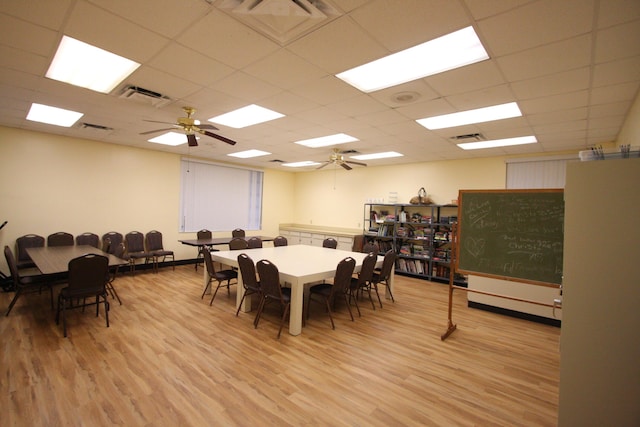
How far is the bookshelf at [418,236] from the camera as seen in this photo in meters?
6.55

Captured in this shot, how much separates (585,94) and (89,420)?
517 cm

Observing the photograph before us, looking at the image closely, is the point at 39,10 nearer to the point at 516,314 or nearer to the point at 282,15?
the point at 282,15

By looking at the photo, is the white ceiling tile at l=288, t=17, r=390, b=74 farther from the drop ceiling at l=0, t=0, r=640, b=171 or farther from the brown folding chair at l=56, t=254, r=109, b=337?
the brown folding chair at l=56, t=254, r=109, b=337

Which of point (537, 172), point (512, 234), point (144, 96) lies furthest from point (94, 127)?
point (537, 172)

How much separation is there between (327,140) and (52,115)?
4.28 metres

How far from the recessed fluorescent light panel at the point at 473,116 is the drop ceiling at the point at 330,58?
152mm

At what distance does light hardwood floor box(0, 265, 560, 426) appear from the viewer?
2.21 m

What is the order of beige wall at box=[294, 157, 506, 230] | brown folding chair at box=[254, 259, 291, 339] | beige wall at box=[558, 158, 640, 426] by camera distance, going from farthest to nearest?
beige wall at box=[294, 157, 506, 230] < brown folding chair at box=[254, 259, 291, 339] < beige wall at box=[558, 158, 640, 426]

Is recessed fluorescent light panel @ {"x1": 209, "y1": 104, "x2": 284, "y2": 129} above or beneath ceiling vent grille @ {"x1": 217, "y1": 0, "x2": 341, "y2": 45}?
above

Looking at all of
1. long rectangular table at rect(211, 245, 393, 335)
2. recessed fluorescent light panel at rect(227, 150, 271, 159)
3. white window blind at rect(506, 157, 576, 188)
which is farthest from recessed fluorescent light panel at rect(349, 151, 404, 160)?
long rectangular table at rect(211, 245, 393, 335)

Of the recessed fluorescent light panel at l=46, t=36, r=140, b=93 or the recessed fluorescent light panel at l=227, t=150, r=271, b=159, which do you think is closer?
the recessed fluorescent light panel at l=46, t=36, r=140, b=93

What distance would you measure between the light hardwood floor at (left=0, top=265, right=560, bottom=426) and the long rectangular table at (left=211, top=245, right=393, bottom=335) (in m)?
0.29

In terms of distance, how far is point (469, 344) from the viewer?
11.4 ft

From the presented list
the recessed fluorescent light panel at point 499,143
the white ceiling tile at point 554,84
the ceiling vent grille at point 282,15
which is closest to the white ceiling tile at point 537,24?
the white ceiling tile at point 554,84
